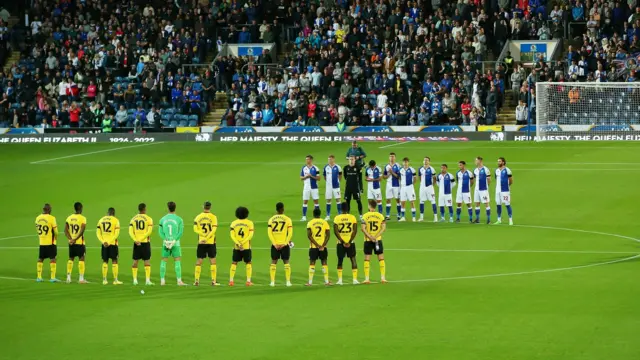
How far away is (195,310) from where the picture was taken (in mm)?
21328

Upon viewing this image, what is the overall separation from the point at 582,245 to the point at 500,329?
958 centimetres

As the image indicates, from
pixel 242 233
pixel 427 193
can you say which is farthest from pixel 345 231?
pixel 427 193

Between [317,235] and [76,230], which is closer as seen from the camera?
[317,235]

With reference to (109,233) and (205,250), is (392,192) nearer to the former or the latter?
(205,250)

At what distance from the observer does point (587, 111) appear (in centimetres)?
4872

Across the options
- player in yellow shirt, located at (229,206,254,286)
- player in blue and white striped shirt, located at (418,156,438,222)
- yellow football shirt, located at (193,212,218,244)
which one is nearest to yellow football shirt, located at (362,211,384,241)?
player in yellow shirt, located at (229,206,254,286)

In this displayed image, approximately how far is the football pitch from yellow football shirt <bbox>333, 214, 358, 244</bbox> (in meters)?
1.11

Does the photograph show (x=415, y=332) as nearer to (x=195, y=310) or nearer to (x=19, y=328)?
(x=195, y=310)

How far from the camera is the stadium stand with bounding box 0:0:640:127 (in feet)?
170

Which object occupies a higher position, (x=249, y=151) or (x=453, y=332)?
(x=249, y=151)

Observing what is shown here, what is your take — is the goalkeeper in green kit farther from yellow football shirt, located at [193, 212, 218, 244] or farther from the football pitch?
the football pitch

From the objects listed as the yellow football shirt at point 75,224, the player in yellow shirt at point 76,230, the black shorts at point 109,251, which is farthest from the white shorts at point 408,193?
the yellow football shirt at point 75,224

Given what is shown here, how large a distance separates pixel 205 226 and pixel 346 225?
2818 millimetres

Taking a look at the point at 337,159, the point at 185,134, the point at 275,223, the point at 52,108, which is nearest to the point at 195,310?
the point at 275,223
